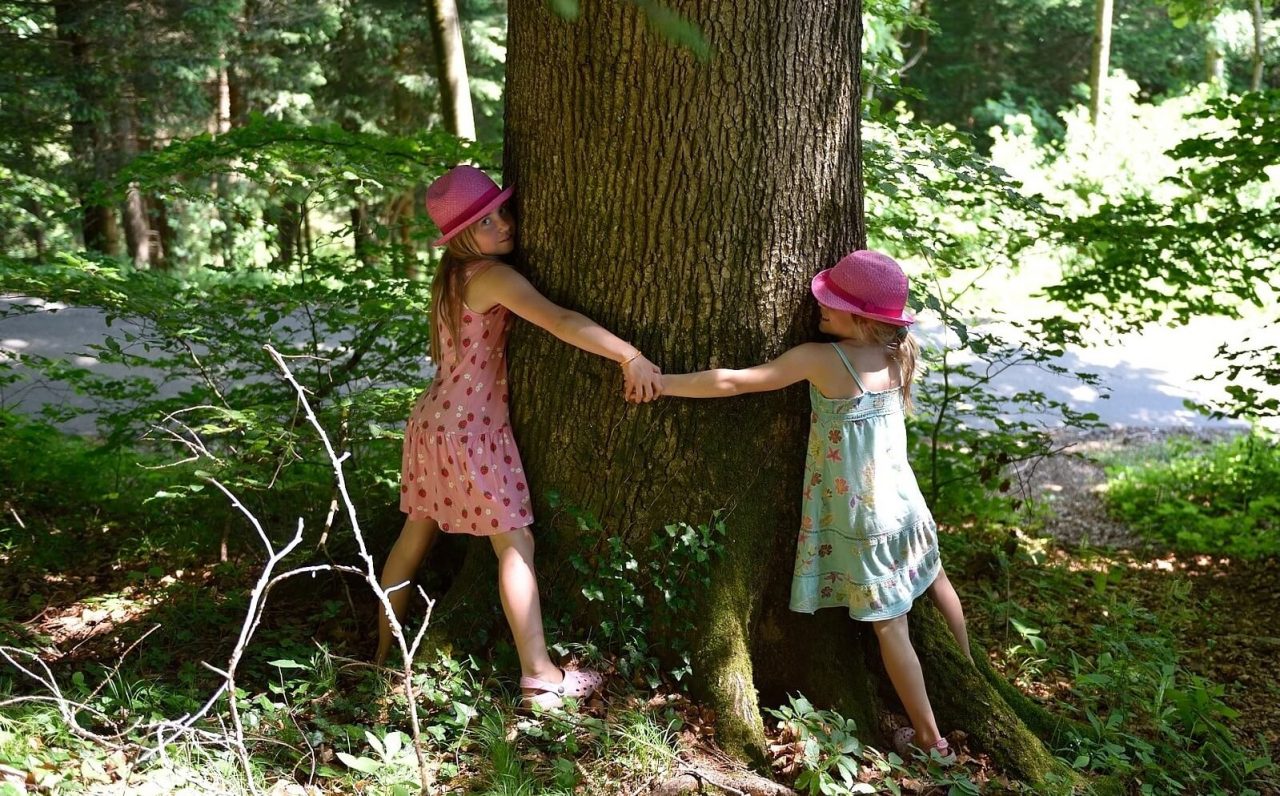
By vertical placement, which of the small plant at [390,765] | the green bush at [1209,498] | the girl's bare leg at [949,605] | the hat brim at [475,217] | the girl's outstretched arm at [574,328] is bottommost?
the green bush at [1209,498]

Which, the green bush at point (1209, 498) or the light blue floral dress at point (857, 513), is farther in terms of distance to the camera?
the green bush at point (1209, 498)

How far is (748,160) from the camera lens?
3.16 m

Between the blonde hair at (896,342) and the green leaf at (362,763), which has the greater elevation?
the blonde hair at (896,342)

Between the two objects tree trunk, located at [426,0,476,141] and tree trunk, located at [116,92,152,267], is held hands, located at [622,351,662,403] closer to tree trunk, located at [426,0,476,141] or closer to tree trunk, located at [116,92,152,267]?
tree trunk, located at [426,0,476,141]

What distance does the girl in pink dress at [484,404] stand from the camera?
127 inches

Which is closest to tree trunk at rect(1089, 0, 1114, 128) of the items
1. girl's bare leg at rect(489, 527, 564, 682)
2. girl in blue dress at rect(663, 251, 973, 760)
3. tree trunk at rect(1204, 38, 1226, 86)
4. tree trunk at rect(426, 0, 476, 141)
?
tree trunk at rect(1204, 38, 1226, 86)

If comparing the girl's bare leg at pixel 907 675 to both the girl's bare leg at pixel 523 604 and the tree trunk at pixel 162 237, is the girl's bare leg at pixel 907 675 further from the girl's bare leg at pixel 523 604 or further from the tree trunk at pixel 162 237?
the tree trunk at pixel 162 237

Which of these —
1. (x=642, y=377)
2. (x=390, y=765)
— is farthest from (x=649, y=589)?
(x=390, y=765)

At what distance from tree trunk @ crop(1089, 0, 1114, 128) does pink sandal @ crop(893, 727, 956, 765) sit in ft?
54.2

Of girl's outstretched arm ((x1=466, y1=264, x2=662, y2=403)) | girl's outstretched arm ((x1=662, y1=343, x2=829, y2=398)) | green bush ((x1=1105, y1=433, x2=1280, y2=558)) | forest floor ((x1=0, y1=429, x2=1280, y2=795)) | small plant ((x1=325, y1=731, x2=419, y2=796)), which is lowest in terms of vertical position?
green bush ((x1=1105, y1=433, x2=1280, y2=558))

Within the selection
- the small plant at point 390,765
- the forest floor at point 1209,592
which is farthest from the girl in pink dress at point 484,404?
the forest floor at point 1209,592

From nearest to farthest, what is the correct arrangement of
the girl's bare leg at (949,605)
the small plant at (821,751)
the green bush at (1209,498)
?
the small plant at (821,751) → the girl's bare leg at (949,605) → the green bush at (1209,498)

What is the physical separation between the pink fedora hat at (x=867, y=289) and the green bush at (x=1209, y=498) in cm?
425

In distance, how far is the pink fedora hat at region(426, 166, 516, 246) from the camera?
3.31 m
